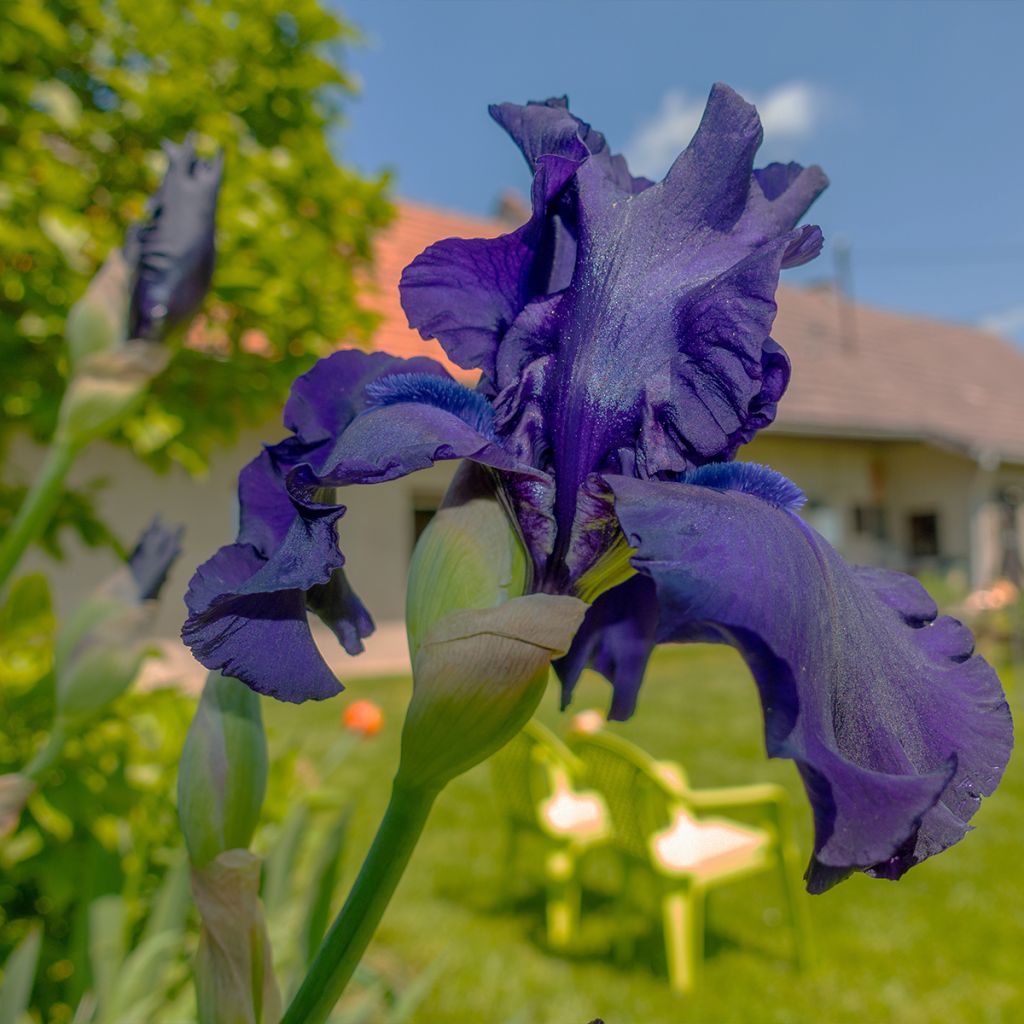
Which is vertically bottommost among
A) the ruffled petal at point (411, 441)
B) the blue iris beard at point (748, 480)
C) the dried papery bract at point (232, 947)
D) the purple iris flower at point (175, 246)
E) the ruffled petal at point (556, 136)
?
the dried papery bract at point (232, 947)

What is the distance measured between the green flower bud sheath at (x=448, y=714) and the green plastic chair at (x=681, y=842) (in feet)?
7.60

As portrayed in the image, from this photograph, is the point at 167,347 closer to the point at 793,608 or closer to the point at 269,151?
the point at 793,608

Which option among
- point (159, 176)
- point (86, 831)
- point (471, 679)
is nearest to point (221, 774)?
point (471, 679)

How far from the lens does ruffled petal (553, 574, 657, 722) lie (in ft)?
1.90

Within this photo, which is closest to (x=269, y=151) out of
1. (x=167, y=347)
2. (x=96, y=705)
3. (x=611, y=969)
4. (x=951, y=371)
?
(x=167, y=347)

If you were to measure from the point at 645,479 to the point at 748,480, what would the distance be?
0.06 metres

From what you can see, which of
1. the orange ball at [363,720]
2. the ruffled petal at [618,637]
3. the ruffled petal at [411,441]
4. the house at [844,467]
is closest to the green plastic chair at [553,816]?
the orange ball at [363,720]

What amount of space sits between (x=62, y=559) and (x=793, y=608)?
8.14 feet

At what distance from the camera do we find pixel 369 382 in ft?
1.86

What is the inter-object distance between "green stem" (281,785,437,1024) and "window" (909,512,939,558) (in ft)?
38.5

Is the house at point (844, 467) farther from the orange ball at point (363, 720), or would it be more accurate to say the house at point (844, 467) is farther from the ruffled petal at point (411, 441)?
the ruffled petal at point (411, 441)

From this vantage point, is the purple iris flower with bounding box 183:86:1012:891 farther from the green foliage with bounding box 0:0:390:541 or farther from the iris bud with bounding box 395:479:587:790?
the green foliage with bounding box 0:0:390:541

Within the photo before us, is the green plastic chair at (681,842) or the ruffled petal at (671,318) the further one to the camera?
the green plastic chair at (681,842)

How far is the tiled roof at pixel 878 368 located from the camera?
31.9 ft
